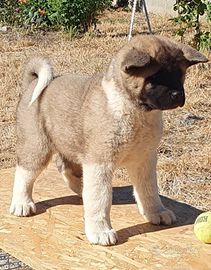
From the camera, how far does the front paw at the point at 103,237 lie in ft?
10.5

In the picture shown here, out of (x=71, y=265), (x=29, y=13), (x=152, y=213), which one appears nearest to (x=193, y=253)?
(x=152, y=213)

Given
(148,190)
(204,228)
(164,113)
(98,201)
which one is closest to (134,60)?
(98,201)

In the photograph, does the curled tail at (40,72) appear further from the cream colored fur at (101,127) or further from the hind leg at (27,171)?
the hind leg at (27,171)

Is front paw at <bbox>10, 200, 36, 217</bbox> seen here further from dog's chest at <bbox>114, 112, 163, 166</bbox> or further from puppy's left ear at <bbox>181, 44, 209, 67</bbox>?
puppy's left ear at <bbox>181, 44, 209, 67</bbox>

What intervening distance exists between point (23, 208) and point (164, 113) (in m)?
2.93

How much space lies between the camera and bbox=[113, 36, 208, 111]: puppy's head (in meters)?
2.81

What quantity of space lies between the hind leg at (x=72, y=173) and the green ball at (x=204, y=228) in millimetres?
1103

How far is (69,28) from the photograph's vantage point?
999cm

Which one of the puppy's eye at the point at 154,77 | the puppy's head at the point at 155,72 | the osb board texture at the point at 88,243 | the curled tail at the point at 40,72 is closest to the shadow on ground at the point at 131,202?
the osb board texture at the point at 88,243

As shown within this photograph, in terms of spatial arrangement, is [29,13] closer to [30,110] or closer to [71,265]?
[30,110]

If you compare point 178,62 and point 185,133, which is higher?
point 178,62

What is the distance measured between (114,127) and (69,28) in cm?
724

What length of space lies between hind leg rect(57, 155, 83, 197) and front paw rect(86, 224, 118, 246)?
2.85ft

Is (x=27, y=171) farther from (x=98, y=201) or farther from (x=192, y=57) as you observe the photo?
(x=192, y=57)
